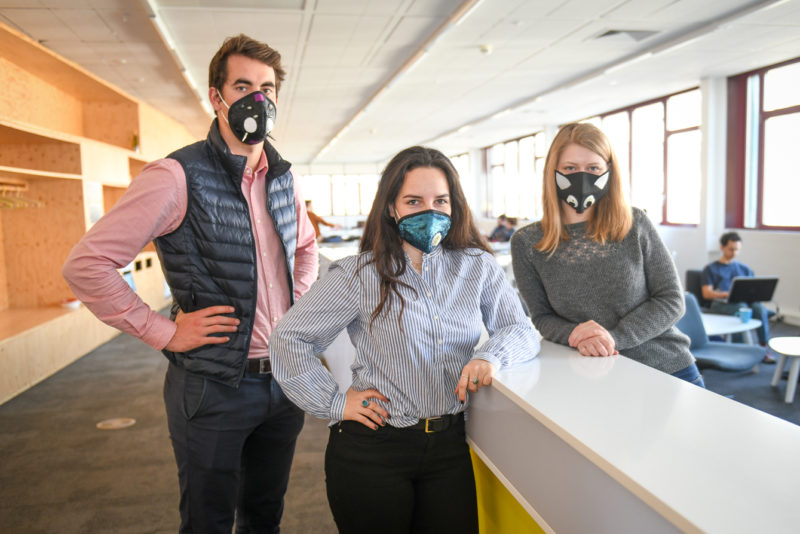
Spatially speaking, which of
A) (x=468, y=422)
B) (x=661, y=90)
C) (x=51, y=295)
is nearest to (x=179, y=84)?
(x=51, y=295)

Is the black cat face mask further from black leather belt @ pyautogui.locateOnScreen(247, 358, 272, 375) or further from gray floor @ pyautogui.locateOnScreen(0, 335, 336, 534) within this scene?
gray floor @ pyautogui.locateOnScreen(0, 335, 336, 534)

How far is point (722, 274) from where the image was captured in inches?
239

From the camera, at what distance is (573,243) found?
1.92 metres

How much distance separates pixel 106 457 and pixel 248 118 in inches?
112

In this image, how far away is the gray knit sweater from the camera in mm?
1819

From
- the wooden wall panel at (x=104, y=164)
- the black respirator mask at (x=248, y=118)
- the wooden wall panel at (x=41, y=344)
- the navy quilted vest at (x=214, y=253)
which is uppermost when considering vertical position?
the wooden wall panel at (x=104, y=164)

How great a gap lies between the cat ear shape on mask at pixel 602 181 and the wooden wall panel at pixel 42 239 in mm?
6080

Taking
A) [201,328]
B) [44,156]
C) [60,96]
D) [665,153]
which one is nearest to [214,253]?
[201,328]

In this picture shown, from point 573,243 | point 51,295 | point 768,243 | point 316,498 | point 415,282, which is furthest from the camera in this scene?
point 768,243

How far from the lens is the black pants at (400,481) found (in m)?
1.51

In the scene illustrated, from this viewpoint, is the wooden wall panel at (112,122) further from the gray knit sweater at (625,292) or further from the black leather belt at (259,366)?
the gray knit sweater at (625,292)

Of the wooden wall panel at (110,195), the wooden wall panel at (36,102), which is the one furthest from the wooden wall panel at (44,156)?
the wooden wall panel at (110,195)

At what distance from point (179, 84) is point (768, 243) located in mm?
8409

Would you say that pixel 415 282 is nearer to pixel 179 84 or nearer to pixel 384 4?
pixel 384 4
